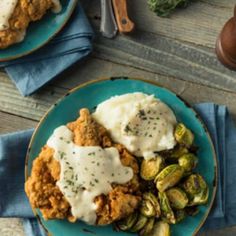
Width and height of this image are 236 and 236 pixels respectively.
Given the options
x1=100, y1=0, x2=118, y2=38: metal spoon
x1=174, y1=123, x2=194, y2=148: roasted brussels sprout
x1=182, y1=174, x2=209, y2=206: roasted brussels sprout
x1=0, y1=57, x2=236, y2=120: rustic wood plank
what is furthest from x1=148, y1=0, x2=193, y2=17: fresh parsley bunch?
x1=182, y1=174, x2=209, y2=206: roasted brussels sprout

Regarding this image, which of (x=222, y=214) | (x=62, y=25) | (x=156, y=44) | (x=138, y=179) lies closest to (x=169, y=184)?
(x=138, y=179)

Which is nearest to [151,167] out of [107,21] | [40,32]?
[107,21]

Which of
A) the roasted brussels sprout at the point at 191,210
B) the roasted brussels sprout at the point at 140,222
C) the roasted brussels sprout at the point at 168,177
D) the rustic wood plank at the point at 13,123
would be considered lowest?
the roasted brussels sprout at the point at 191,210

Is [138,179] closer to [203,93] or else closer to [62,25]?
[203,93]

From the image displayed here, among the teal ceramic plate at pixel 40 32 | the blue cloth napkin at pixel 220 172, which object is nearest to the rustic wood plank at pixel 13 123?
the blue cloth napkin at pixel 220 172

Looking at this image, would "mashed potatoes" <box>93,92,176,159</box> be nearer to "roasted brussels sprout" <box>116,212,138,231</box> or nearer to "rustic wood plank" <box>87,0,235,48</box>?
"roasted brussels sprout" <box>116,212,138,231</box>

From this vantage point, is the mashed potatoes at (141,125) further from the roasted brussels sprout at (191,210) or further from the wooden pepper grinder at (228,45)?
the wooden pepper grinder at (228,45)

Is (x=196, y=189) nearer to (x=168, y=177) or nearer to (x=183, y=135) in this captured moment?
(x=168, y=177)
